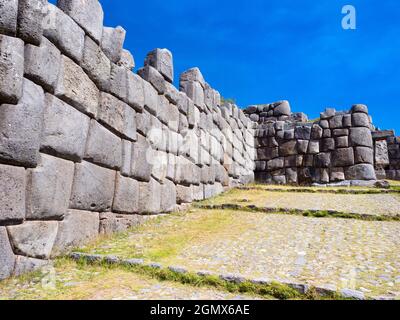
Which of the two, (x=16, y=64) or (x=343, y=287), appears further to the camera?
Answer: (x=16, y=64)

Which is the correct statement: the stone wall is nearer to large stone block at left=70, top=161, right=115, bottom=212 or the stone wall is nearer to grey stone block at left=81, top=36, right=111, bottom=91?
large stone block at left=70, top=161, right=115, bottom=212

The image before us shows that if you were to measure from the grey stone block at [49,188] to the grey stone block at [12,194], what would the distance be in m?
0.10

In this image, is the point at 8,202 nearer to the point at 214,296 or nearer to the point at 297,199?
the point at 214,296

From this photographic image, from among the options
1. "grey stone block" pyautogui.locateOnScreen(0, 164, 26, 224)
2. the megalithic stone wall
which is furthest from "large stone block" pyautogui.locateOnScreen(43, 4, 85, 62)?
"grey stone block" pyautogui.locateOnScreen(0, 164, 26, 224)

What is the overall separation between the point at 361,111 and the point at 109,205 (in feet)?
37.4

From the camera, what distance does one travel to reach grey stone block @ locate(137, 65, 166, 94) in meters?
6.25

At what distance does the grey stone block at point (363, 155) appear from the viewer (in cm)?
1227

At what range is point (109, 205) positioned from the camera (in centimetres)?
477

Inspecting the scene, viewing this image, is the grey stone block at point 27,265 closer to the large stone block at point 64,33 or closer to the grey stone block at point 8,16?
the grey stone block at point 8,16

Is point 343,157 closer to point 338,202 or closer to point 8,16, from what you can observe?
point 338,202

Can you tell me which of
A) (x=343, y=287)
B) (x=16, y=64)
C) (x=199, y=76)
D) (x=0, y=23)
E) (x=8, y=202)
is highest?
(x=199, y=76)

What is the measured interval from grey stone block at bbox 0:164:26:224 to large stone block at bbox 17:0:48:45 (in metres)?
1.34

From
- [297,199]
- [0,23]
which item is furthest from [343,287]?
[297,199]

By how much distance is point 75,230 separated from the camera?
400 cm
